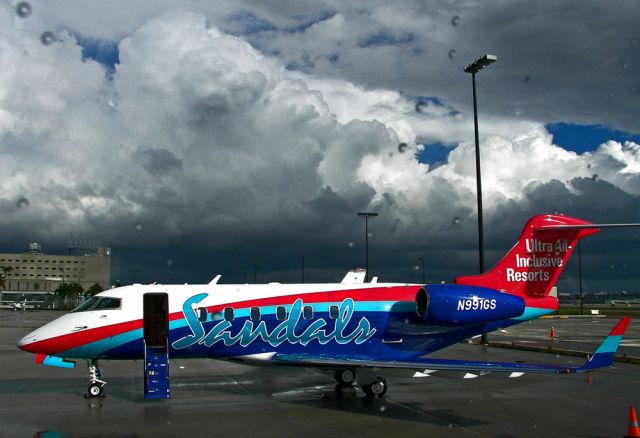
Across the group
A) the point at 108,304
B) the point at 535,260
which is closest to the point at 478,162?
the point at 535,260

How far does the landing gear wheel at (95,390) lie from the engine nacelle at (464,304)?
8.61 metres

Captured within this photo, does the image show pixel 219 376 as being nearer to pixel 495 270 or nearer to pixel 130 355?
pixel 130 355

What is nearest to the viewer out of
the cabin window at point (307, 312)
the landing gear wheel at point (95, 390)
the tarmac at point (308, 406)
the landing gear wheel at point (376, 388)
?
the tarmac at point (308, 406)

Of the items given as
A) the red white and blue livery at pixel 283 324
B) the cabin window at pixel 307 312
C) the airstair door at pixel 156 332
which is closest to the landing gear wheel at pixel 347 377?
the red white and blue livery at pixel 283 324

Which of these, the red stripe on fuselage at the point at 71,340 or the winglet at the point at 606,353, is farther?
the red stripe on fuselage at the point at 71,340

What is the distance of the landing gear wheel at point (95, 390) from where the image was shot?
16016mm

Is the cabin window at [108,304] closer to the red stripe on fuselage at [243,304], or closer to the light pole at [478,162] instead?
the red stripe on fuselage at [243,304]

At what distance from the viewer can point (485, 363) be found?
1426 centimetres

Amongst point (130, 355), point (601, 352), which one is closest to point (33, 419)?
point (130, 355)

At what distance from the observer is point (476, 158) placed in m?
31.4

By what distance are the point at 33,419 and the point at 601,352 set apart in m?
12.3

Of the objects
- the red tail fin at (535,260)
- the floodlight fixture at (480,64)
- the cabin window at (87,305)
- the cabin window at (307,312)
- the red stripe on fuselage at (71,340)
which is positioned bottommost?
the red stripe on fuselage at (71,340)

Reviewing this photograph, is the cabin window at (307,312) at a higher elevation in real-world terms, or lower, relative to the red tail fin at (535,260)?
lower

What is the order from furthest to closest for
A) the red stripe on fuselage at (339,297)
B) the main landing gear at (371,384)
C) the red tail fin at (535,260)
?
1. the red tail fin at (535,260)
2. the red stripe on fuselage at (339,297)
3. the main landing gear at (371,384)
